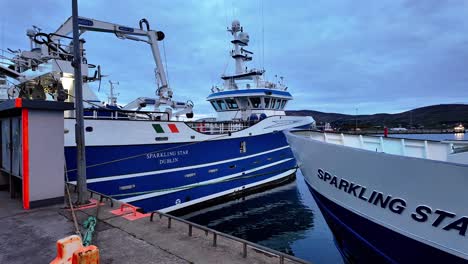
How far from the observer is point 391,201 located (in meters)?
4.27

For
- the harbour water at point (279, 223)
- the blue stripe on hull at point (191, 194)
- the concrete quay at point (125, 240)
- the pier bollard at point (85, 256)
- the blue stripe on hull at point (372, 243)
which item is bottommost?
the harbour water at point (279, 223)

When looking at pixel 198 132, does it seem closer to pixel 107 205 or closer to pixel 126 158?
pixel 126 158

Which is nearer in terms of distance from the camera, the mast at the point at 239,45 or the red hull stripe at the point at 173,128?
the red hull stripe at the point at 173,128

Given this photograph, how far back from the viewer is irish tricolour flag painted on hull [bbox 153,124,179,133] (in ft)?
31.7

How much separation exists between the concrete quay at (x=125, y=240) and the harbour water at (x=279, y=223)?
4.73 meters

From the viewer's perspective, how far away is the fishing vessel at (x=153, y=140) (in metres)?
8.29

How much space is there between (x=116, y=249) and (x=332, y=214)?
430cm

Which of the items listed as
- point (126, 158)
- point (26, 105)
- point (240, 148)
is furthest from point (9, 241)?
point (240, 148)

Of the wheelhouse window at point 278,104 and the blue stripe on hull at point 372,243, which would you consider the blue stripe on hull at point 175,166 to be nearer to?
the wheelhouse window at point 278,104

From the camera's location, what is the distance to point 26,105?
4781mm

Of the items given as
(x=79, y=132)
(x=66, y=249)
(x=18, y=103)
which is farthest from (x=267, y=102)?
(x=66, y=249)

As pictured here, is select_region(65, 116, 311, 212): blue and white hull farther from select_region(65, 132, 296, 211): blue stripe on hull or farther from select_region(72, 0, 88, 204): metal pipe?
select_region(72, 0, 88, 204): metal pipe

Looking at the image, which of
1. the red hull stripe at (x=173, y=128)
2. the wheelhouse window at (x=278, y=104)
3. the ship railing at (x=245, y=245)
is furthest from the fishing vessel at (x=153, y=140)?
the ship railing at (x=245, y=245)

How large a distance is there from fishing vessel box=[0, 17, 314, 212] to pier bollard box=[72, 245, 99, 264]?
3.73 m
